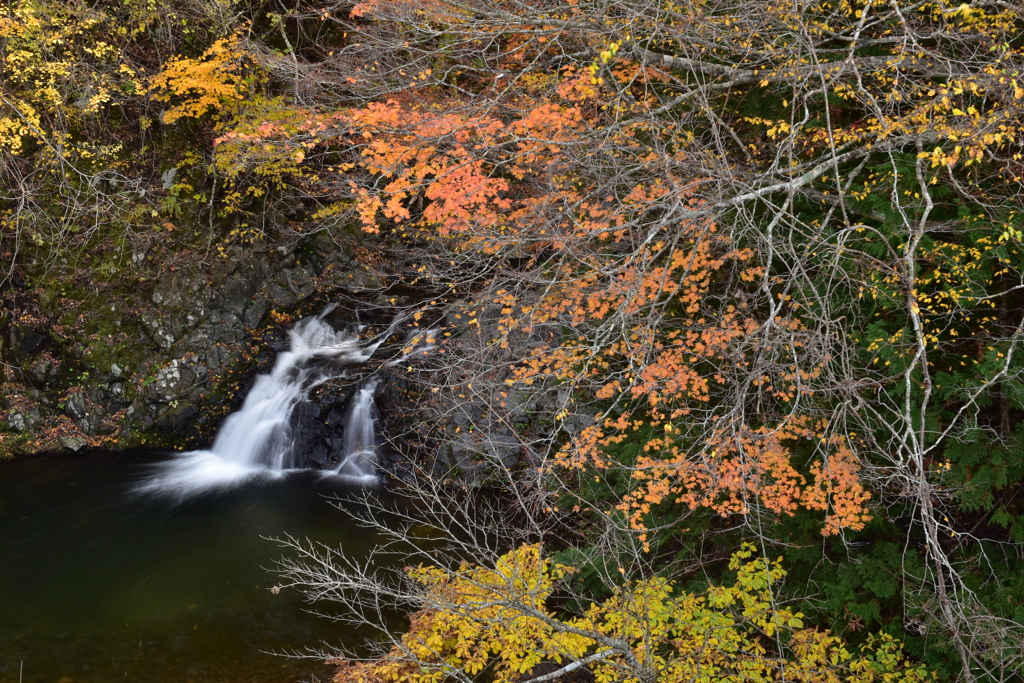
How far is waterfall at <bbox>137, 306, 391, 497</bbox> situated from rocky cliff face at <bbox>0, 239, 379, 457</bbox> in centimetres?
44

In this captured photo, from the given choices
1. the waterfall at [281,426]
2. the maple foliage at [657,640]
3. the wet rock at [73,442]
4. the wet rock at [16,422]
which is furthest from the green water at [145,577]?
the maple foliage at [657,640]

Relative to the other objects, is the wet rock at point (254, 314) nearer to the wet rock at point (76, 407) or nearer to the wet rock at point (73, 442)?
the wet rock at point (76, 407)

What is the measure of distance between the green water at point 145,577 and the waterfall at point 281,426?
1.77 feet

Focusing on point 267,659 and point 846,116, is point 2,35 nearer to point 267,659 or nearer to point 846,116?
point 267,659

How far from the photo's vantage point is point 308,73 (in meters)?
11.6

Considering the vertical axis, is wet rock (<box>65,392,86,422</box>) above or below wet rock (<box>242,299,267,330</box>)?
below

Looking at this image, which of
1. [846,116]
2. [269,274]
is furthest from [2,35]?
[846,116]

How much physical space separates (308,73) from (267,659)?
9.76 meters

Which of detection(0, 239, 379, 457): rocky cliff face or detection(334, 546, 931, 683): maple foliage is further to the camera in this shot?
detection(0, 239, 379, 457): rocky cliff face

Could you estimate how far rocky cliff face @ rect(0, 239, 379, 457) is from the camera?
→ 38.7ft

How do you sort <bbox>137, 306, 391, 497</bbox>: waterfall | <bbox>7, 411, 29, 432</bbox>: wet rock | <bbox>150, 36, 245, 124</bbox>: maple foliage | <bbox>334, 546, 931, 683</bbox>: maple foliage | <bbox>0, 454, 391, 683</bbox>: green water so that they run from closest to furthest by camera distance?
<bbox>334, 546, 931, 683</bbox>: maple foliage
<bbox>0, 454, 391, 683</bbox>: green water
<bbox>150, 36, 245, 124</bbox>: maple foliage
<bbox>137, 306, 391, 497</bbox>: waterfall
<bbox>7, 411, 29, 432</bbox>: wet rock

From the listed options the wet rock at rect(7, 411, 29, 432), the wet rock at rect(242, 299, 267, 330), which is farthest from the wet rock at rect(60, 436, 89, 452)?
the wet rock at rect(242, 299, 267, 330)

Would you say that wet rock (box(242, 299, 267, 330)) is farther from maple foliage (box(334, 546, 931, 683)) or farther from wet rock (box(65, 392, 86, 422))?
maple foliage (box(334, 546, 931, 683))

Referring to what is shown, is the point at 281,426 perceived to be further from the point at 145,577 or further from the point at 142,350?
the point at 145,577
